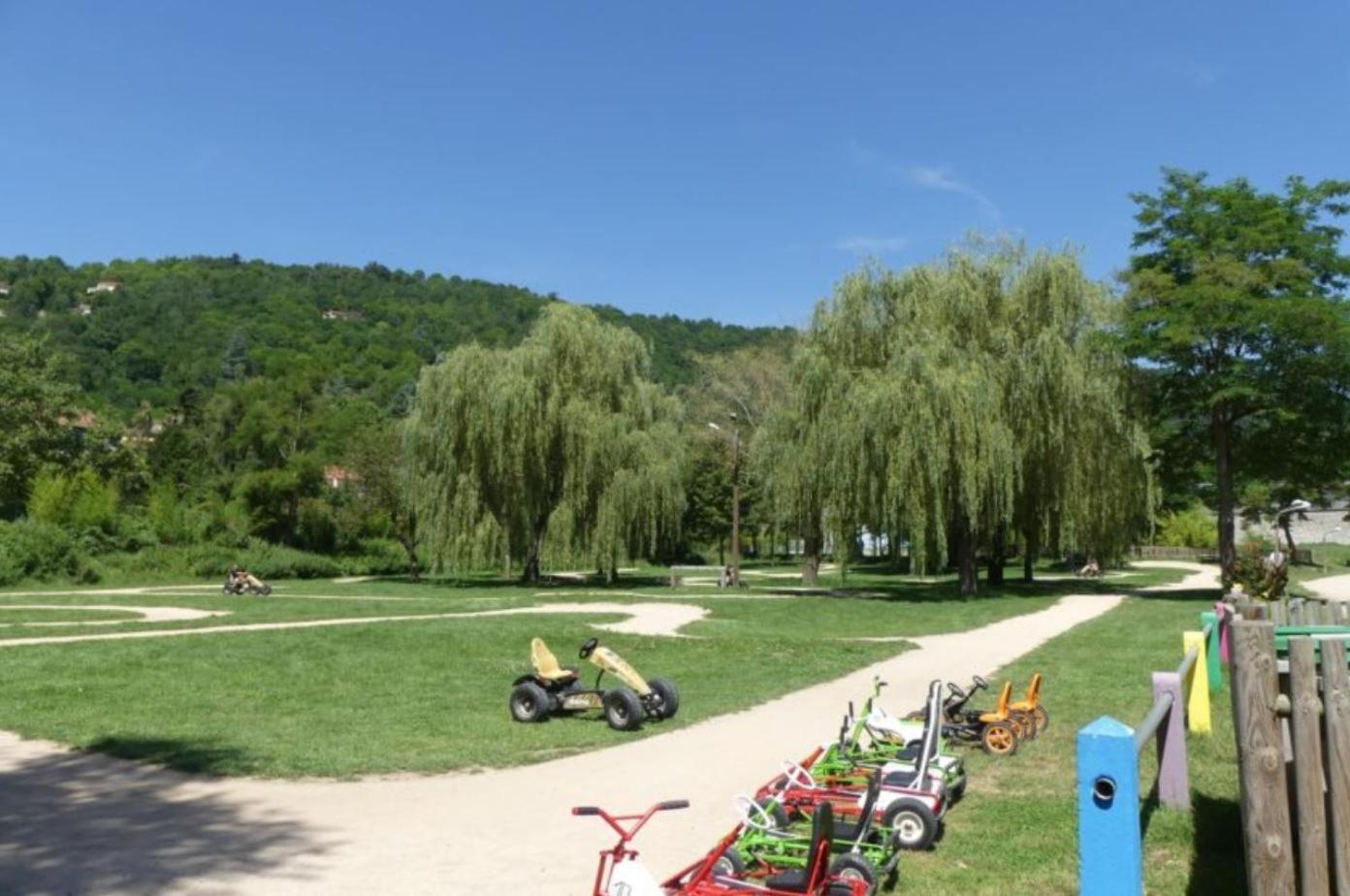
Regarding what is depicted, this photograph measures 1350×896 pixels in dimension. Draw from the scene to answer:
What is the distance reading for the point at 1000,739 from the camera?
27.8ft

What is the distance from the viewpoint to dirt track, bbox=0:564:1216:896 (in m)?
5.34

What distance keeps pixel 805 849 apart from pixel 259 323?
380ft

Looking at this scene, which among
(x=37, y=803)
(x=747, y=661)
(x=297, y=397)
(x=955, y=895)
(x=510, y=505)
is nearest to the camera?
(x=955, y=895)

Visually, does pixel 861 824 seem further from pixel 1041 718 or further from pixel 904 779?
pixel 1041 718

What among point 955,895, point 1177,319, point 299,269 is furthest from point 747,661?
point 299,269

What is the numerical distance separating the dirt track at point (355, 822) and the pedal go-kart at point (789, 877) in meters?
0.74

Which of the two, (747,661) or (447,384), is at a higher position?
(447,384)

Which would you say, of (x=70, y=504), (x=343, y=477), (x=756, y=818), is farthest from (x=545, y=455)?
(x=756, y=818)

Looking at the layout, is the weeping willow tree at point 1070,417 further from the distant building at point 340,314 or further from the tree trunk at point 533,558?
the distant building at point 340,314

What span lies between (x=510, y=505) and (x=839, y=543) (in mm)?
11151

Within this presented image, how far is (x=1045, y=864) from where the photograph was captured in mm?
5512

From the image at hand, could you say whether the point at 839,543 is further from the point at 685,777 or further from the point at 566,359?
the point at 685,777

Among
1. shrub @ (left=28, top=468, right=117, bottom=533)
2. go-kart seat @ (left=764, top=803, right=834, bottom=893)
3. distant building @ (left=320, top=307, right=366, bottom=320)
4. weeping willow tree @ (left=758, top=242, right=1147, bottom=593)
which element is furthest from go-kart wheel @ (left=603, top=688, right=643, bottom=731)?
distant building @ (left=320, top=307, right=366, bottom=320)

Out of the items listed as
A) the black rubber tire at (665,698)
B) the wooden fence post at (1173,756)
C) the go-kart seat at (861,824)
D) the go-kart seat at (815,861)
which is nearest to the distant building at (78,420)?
the black rubber tire at (665,698)
